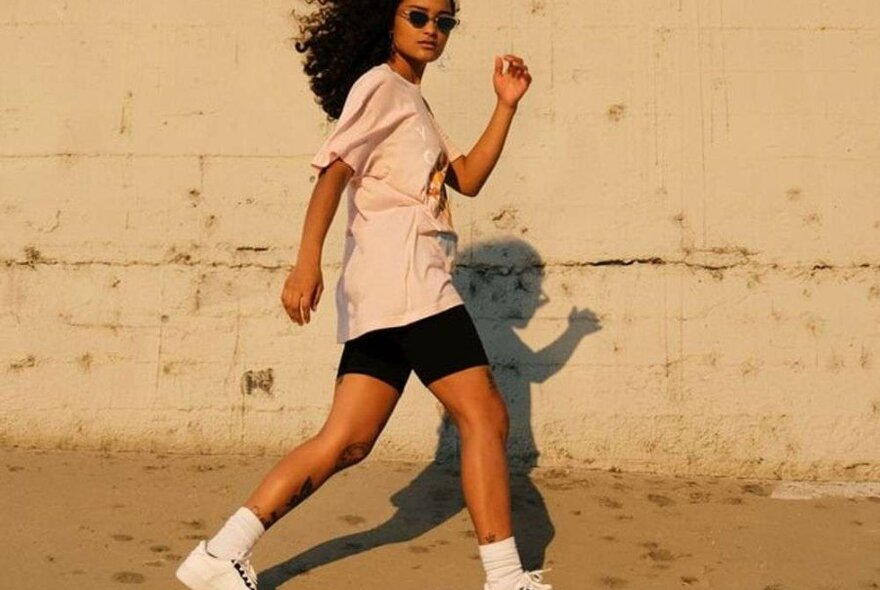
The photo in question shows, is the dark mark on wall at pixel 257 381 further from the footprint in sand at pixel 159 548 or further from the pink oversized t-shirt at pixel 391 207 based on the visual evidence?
the pink oversized t-shirt at pixel 391 207

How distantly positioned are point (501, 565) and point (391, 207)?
927 mm

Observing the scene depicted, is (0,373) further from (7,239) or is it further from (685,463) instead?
(685,463)

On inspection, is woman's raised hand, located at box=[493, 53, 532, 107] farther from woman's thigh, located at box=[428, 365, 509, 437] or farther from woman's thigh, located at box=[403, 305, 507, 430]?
woman's thigh, located at box=[428, 365, 509, 437]

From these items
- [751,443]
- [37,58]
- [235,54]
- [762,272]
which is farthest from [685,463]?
[37,58]

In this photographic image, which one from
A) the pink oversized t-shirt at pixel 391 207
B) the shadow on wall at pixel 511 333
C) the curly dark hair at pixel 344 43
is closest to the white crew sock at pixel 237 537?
the pink oversized t-shirt at pixel 391 207

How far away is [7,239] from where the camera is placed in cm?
475

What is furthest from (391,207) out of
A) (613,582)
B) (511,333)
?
(511,333)

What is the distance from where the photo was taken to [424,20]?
3174 mm

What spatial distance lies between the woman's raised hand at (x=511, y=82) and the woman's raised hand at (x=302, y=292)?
2.32 feet

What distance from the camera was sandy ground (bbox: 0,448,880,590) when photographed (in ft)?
11.6

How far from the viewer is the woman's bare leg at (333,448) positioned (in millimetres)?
3082

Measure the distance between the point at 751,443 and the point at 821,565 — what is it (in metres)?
0.89

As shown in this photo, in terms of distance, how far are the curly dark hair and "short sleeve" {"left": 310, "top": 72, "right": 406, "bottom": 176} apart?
0.25m

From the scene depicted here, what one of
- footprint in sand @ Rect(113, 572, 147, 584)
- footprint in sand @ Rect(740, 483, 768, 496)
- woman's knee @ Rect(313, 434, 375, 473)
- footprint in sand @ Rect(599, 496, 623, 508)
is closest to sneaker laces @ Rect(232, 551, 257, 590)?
woman's knee @ Rect(313, 434, 375, 473)
